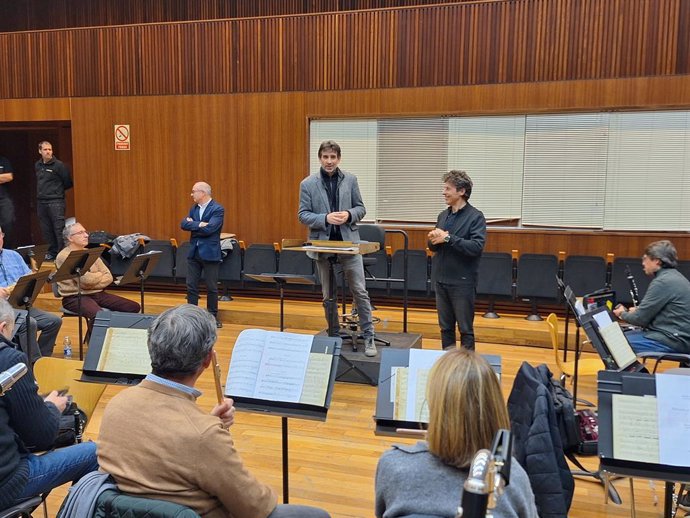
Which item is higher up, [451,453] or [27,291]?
[451,453]

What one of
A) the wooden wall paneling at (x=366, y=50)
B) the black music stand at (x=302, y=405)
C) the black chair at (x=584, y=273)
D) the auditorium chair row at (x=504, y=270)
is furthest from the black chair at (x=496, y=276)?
the black music stand at (x=302, y=405)

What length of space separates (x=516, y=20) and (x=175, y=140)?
4.64 metres

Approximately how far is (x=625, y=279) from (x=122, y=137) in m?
6.74

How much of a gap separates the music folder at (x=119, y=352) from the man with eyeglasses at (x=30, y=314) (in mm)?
2166

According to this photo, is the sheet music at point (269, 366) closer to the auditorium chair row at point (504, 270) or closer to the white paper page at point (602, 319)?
the white paper page at point (602, 319)

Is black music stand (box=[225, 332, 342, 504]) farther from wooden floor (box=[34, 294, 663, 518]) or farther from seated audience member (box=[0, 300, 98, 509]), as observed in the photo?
wooden floor (box=[34, 294, 663, 518])

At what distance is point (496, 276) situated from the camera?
756 centimetres

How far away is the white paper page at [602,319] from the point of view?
157 inches

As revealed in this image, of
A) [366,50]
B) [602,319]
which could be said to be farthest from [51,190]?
[602,319]

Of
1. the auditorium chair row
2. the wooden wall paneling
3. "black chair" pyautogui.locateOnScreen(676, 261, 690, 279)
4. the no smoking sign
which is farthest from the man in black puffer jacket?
the no smoking sign

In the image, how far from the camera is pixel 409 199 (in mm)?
8344

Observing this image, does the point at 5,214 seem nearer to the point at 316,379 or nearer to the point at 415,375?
the point at 316,379

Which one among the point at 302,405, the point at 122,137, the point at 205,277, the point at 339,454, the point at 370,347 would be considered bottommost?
the point at 339,454

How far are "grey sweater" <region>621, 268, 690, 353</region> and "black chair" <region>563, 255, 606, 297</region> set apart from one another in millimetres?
2372
